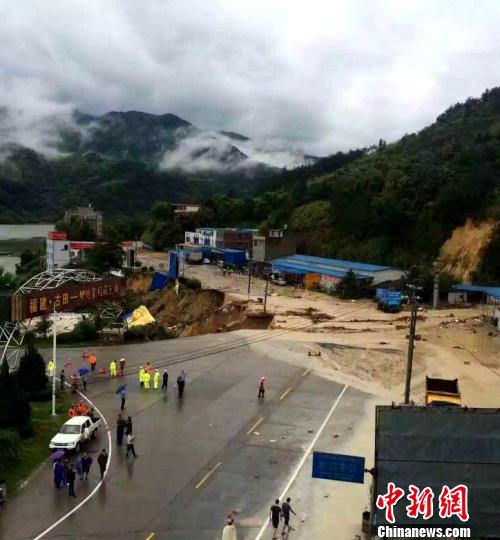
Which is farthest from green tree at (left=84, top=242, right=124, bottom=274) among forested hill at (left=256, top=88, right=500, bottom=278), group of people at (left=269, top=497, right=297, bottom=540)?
group of people at (left=269, top=497, right=297, bottom=540)

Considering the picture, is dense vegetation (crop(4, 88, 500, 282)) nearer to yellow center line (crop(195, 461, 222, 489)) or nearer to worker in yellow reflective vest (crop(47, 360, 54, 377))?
worker in yellow reflective vest (crop(47, 360, 54, 377))

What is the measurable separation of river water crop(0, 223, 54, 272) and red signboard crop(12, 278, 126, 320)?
77.3 m

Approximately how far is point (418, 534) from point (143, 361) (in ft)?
77.8

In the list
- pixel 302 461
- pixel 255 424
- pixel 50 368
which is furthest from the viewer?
pixel 50 368

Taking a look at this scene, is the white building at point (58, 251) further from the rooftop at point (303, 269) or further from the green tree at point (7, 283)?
the rooftop at point (303, 269)

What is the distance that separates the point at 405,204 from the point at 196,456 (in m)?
57.9

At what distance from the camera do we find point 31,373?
2472cm

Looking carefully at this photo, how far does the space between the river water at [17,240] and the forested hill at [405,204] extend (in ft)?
186

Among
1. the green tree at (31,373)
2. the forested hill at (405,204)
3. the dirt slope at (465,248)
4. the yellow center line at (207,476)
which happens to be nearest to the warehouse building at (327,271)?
the forested hill at (405,204)

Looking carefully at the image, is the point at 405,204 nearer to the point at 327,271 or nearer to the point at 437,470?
the point at 327,271

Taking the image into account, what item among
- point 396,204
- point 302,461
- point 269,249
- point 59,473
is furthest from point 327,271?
point 59,473

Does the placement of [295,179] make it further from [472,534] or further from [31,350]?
[472,534]

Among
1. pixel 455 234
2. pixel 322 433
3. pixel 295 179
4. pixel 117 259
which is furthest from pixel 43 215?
pixel 322 433

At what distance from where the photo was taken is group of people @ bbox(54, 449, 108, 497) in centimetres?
1542
